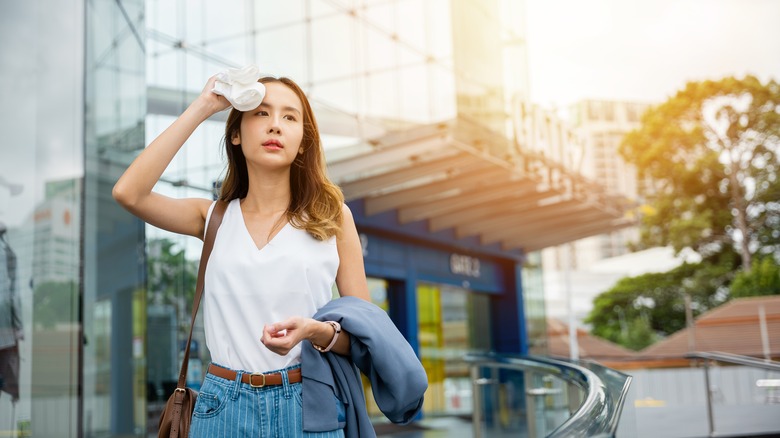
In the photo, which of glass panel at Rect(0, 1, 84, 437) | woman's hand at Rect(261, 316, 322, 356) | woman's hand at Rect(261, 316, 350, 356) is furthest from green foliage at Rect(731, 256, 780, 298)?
woman's hand at Rect(261, 316, 322, 356)

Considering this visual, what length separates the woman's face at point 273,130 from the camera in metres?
1.81

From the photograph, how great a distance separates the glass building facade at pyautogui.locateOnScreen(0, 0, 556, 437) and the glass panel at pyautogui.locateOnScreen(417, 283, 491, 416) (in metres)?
5.53

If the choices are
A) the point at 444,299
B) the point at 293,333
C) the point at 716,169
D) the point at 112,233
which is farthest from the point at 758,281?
the point at 293,333

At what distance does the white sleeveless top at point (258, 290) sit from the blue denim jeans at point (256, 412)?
0.15 feet

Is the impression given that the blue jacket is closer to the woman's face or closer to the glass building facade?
the woman's face

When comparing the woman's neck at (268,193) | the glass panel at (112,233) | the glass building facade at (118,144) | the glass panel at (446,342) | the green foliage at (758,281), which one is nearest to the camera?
the woman's neck at (268,193)

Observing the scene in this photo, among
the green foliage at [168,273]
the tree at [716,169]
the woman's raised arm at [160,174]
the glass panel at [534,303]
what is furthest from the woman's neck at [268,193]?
the tree at [716,169]

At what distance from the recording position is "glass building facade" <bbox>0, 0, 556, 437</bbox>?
18.6ft

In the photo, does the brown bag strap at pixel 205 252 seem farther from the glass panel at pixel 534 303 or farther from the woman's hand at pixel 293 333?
the glass panel at pixel 534 303

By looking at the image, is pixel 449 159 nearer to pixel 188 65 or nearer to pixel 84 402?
pixel 188 65

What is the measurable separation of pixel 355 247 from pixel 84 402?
5.38m

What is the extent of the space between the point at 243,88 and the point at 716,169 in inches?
1312

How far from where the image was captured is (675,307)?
35500 mm

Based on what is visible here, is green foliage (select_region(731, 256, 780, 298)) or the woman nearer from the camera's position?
the woman
